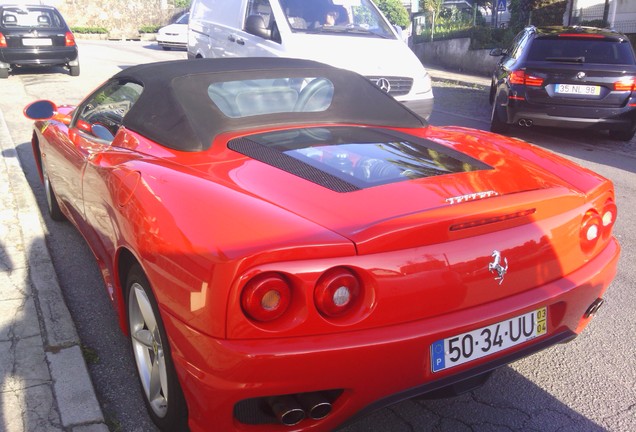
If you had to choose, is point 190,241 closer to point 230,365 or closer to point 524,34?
point 230,365

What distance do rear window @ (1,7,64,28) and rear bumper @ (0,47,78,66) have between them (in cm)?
65

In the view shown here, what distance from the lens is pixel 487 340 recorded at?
2.27 m

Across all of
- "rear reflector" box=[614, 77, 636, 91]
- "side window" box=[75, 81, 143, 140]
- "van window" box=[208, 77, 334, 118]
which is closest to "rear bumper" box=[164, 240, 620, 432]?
"van window" box=[208, 77, 334, 118]

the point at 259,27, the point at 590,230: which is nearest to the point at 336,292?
the point at 590,230

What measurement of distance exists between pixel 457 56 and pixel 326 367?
2214cm

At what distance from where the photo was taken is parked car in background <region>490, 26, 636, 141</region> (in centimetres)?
839

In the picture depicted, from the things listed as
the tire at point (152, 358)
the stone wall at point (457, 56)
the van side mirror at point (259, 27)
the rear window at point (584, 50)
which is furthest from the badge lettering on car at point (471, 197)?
the stone wall at point (457, 56)

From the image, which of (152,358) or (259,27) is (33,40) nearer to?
(259,27)

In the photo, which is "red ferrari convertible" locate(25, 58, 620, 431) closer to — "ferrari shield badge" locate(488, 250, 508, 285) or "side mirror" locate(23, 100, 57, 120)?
"ferrari shield badge" locate(488, 250, 508, 285)

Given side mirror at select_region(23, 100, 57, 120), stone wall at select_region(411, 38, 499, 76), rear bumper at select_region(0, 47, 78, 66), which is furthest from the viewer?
stone wall at select_region(411, 38, 499, 76)

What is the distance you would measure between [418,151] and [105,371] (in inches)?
71.0

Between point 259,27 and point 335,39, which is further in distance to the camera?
point 259,27

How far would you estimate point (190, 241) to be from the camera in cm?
213

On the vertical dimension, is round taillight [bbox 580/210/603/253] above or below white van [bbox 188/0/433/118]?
below
